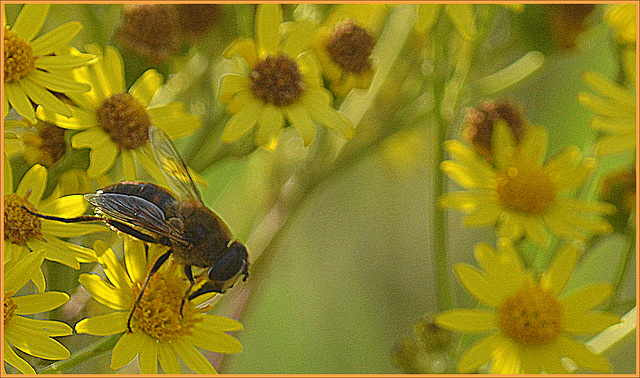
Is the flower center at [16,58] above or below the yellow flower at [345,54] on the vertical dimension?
above

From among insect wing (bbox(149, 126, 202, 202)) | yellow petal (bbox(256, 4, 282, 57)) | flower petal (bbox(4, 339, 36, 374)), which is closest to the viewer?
flower petal (bbox(4, 339, 36, 374))

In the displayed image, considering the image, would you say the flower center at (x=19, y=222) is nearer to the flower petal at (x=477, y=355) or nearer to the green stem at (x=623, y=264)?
the flower petal at (x=477, y=355)

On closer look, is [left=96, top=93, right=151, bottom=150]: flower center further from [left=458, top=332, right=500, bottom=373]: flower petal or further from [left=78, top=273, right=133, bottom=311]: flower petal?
[left=458, top=332, right=500, bottom=373]: flower petal

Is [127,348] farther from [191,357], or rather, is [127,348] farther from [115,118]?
[115,118]

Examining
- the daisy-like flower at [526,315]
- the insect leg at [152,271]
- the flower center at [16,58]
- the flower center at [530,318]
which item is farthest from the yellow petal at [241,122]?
the flower center at [530,318]

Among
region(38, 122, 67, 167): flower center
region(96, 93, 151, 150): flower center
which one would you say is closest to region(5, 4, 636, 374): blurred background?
region(38, 122, 67, 167): flower center

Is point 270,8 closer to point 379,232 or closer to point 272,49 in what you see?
point 272,49

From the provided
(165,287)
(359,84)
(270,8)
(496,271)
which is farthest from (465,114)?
(165,287)
